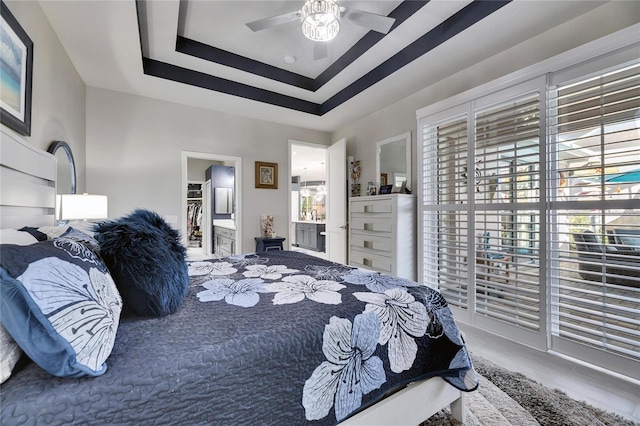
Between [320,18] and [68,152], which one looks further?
[68,152]

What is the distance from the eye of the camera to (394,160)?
369 cm

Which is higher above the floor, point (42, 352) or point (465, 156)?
point (465, 156)

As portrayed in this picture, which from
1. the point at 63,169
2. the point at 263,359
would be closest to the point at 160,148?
the point at 63,169

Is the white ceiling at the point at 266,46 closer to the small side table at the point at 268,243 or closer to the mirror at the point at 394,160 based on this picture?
the mirror at the point at 394,160

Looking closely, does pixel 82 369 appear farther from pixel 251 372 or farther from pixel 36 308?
pixel 251 372

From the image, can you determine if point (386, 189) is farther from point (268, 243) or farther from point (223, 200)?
point (223, 200)

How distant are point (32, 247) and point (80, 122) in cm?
300

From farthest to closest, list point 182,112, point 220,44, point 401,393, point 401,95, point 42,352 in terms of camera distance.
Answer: point 182,112, point 401,95, point 220,44, point 401,393, point 42,352

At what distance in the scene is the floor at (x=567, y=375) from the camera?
5.12 ft

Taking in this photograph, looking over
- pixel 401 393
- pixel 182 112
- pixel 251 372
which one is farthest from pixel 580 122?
pixel 182 112

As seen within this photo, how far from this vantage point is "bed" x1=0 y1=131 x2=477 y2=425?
68 centimetres

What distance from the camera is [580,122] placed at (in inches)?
76.4

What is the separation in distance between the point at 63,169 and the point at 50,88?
0.67 m

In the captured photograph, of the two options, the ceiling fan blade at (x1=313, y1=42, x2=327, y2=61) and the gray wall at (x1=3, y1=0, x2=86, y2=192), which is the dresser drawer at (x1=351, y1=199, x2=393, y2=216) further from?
the gray wall at (x1=3, y1=0, x2=86, y2=192)
